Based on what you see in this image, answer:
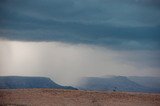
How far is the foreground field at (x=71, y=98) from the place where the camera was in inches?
2023

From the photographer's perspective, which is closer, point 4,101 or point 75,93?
point 4,101

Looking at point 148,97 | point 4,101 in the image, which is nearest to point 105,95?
point 148,97

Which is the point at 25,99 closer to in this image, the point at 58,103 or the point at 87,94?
the point at 58,103

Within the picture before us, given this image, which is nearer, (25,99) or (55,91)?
(25,99)

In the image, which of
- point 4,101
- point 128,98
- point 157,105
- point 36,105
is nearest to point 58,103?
point 36,105

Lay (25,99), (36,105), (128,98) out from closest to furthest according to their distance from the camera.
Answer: (36,105) → (25,99) → (128,98)

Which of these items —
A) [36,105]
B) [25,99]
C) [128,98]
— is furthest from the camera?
[128,98]

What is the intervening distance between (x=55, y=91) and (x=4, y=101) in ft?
34.0

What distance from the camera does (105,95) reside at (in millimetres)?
56812

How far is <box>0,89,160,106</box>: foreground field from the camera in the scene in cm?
5138

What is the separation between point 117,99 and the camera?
5550cm

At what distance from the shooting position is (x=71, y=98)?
5447cm

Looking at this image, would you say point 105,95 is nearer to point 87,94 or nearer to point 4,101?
point 87,94

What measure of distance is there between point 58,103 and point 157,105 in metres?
15.2
